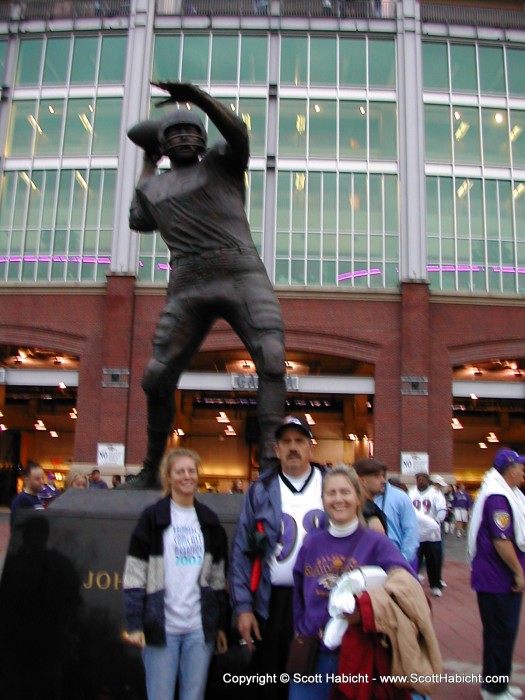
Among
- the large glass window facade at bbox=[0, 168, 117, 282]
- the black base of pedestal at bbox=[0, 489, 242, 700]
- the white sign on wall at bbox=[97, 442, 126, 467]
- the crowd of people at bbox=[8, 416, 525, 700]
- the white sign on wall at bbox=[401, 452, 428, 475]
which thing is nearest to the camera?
the crowd of people at bbox=[8, 416, 525, 700]

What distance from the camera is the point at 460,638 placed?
6984 mm

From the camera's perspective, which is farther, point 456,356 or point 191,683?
point 456,356

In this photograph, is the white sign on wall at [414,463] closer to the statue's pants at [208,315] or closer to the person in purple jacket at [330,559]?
the statue's pants at [208,315]

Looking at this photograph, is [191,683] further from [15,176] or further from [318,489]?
[15,176]

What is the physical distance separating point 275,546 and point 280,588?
0.66 feet

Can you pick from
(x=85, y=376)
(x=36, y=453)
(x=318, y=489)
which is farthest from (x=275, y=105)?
(x=318, y=489)

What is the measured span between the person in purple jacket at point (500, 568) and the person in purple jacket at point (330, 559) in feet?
7.23

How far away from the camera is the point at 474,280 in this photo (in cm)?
2389

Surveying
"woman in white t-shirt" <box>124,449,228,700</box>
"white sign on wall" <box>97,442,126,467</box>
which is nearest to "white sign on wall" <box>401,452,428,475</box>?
"white sign on wall" <box>97,442,126,467</box>

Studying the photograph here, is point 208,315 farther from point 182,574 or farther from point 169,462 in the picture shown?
point 182,574

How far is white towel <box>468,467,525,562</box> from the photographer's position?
15.7 feet

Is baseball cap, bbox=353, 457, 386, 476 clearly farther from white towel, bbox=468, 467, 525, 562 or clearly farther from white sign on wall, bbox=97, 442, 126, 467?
white sign on wall, bbox=97, 442, 126, 467

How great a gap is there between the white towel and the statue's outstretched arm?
2.82 metres

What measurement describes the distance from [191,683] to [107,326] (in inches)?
818
